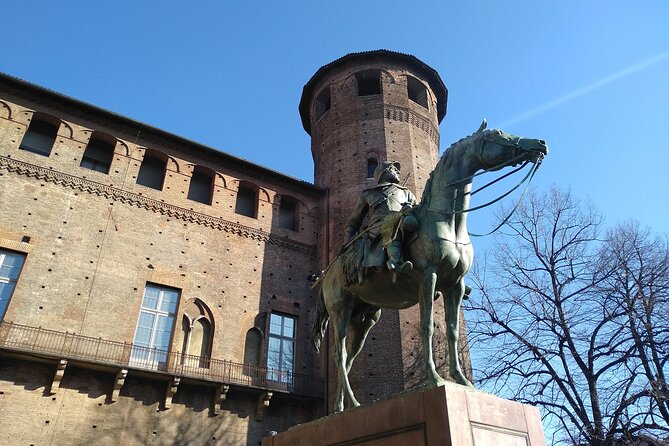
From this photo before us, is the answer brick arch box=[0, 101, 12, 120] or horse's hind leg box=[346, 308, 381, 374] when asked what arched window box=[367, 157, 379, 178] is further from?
horse's hind leg box=[346, 308, 381, 374]

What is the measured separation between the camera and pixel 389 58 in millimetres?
→ 22000

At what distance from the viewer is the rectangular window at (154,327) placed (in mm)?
13531

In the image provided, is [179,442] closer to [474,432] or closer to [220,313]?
[220,313]

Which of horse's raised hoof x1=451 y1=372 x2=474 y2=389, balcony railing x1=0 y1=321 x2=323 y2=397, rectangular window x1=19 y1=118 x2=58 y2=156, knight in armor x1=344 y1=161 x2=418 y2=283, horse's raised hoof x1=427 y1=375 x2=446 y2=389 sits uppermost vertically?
rectangular window x1=19 y1=118 x2=58 y2=156

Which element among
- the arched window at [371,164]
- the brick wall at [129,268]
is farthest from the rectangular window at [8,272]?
the arched window at [371,164]

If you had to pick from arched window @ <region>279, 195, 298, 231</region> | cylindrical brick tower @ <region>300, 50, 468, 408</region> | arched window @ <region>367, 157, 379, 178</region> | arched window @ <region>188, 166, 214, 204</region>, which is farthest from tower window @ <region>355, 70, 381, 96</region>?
arched window @ <region>188, 166, 214, 204</region>

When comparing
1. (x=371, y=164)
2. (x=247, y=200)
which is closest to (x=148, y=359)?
(x=247, y=200)

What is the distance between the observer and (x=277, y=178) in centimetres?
1947

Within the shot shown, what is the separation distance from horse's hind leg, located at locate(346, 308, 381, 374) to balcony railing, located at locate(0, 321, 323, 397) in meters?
8.39

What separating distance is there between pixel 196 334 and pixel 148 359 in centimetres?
163

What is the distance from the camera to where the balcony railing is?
12.0m

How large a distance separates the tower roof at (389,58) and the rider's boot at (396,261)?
18353 millimetres

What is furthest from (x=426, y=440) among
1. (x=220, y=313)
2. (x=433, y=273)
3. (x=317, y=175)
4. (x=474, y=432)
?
(x=317, y=175)

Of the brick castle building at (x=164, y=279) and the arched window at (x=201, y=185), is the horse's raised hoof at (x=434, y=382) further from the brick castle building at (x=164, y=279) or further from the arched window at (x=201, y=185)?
the arched window at (x=201, y=185)
